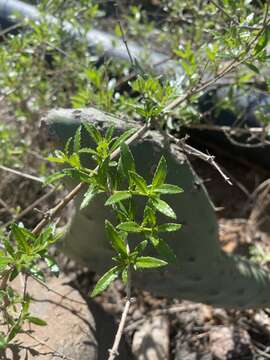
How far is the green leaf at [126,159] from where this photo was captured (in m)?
0.97

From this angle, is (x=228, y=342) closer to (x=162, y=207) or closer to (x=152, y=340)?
(x=152, y=340)

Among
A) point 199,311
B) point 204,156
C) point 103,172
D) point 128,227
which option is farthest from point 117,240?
point 199,311

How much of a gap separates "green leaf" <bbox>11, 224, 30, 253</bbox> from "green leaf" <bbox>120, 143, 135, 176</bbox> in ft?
0.70

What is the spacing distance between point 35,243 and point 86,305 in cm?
55

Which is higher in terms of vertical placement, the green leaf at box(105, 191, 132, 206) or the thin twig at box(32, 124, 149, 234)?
the green leaf at box(105, 191, 132, 206)

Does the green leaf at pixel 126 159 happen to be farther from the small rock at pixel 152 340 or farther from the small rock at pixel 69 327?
the small rock at pixel 152 340

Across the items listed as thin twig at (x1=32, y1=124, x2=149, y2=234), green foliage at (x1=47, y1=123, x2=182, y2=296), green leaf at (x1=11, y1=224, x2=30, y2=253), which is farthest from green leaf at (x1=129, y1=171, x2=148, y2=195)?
green leaf at (x1=11, y1=224, x2=30, y2=253)

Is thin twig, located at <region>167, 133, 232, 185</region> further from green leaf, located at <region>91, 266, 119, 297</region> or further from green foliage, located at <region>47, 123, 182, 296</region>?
green leaf, located at <region>91, 266, 119, 297</region>

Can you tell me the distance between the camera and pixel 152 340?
5.74 ft

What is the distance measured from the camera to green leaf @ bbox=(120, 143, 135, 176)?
973 mm

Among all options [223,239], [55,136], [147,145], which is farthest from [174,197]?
[223,239]

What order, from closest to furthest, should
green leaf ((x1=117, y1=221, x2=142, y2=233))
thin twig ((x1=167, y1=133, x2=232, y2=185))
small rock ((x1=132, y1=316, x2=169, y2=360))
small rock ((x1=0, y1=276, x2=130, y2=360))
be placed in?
1. green leaf ((x1=117, y1=221, x2=142, y2=233))
2. thin twig ((x1=167, y1=133, x2=232, y2=185))
3. small rock ((x1=0, y1=276, x2=130, y2=360))
4. small rock ((x1=132, y1=316, x2=169, y2=360))

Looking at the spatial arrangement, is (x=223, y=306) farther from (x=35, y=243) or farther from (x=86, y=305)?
(x=35, y=243)

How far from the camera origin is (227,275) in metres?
1.48
